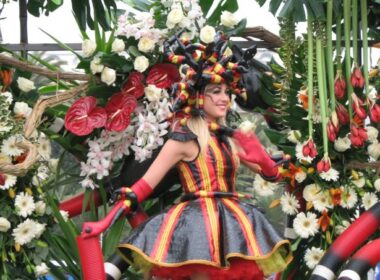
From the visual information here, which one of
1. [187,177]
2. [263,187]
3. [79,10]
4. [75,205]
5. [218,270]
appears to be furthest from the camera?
[79,10]

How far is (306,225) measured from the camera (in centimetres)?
459

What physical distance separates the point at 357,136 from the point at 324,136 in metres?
0.17

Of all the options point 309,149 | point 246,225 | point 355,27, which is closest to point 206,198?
point 246,225

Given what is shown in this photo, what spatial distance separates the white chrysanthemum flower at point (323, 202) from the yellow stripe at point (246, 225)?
509 mm

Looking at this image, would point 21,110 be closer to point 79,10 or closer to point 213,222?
point 79,10

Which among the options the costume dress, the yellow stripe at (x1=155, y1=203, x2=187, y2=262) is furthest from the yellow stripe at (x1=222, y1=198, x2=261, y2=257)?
the yellow stripe at (x1=155, y1=203, x2=187, y2=262)

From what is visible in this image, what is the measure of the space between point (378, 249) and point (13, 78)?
201 cm

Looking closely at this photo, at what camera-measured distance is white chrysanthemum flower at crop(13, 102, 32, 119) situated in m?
4.74

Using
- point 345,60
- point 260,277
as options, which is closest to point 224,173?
point 260,277

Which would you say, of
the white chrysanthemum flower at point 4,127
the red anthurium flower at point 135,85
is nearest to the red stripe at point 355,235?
the red anthurium flower at point 135,85

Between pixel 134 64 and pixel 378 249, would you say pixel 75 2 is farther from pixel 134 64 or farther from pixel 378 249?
pixel 378 249

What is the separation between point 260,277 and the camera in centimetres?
420

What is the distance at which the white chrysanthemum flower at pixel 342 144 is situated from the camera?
15.2 ft

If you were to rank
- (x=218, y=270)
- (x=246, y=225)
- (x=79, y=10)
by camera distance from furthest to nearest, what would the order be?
1. (x=79, y=10)
2. (x=246, y=225)
3. (x=218, y=270)
